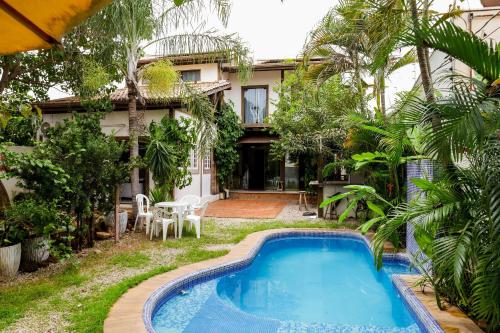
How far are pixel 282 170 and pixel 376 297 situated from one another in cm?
1556

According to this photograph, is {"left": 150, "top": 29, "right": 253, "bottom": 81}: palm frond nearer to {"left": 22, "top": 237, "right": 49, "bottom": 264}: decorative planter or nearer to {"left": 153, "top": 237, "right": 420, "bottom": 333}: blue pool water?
{"left": 153, "top": 237, "right": 420, "bottom": 333}: blue pool water

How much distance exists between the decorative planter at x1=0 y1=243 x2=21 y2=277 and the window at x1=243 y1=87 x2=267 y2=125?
1670 cm

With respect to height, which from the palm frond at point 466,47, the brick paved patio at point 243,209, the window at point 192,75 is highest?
the window at point 192,75

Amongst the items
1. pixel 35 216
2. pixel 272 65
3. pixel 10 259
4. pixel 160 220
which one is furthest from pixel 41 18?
pixel 272 65

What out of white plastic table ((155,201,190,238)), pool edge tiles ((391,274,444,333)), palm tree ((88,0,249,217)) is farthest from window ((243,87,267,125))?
pool edge tiles ((391,274,444,333))

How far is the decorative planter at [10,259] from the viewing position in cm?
618

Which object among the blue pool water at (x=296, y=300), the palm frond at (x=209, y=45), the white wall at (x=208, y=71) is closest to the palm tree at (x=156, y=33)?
the palm frond at (x=209, y=45)

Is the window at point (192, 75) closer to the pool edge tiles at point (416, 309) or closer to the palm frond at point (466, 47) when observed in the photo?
the pool edge tiles at point (416, 309)

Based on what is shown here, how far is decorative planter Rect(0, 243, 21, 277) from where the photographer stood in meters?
6.18

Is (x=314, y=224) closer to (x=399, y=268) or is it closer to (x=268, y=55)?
(x=399, y=268)

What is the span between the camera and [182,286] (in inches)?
249

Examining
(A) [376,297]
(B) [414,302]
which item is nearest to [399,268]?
(A) [376,297]

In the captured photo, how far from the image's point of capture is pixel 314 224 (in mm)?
12016

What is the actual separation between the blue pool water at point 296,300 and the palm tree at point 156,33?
14.8ft
